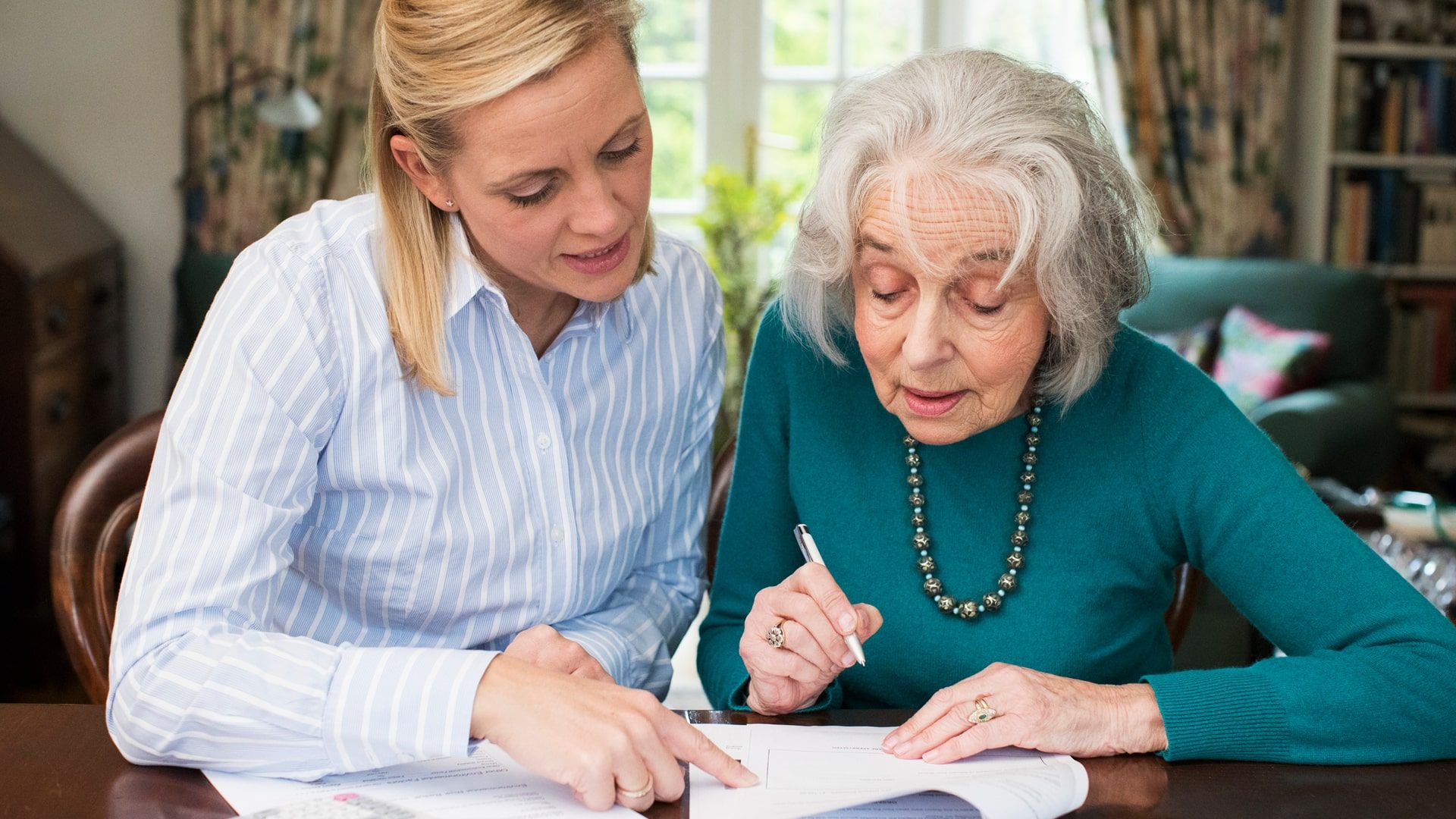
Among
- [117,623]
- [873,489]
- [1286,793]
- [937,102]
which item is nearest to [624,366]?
[873,489]

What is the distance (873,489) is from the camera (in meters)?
1.43

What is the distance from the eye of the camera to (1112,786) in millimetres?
1029

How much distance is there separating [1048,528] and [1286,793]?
1.27ft

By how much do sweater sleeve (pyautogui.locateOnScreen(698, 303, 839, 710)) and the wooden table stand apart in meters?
0.45

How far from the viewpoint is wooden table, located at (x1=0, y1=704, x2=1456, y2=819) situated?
0.98 meters

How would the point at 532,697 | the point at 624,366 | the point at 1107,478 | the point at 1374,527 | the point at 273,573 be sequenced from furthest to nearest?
the point at 1374,527 → the point at 624,366 → the point at 1107,478 → the point at 273,573 → the point at 532,697

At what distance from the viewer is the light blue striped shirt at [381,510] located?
1021 mm

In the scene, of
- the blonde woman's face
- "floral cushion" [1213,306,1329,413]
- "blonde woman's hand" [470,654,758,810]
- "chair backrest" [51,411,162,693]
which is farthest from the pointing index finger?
"floral cushion" [1213,306,1329,413]

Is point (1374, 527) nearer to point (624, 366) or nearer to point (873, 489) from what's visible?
point (873, 489)

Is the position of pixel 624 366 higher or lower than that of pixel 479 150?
lower

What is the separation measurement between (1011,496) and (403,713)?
68 centimetres

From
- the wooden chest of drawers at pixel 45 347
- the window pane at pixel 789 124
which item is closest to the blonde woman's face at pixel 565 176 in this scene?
the wooden chest of drawers at pixel 45 347

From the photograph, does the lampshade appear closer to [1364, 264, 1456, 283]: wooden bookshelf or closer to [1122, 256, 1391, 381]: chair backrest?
[1122, 256, 1391, 381]: chair backrest

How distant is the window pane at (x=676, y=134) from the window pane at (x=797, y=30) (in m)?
0.34
